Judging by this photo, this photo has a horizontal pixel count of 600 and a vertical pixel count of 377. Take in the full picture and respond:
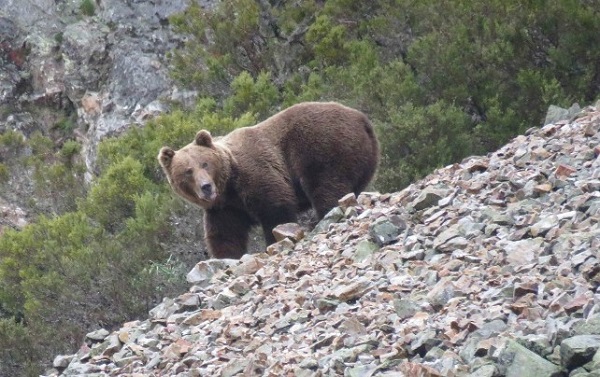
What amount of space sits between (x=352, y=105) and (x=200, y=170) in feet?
24.2

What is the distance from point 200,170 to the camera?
1104cm

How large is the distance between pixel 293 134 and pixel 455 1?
9.77 metres

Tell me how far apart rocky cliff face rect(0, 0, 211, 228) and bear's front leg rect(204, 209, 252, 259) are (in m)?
13.2

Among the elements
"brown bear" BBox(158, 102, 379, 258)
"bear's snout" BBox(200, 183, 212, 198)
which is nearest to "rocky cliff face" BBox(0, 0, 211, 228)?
"brown bear" BBox(158, 102, 379, 258)

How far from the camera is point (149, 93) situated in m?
25.4

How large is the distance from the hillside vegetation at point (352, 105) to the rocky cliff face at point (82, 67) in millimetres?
3548

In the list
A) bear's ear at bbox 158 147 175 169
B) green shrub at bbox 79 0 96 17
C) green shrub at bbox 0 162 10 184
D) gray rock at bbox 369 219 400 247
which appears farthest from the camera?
green shrub at bbox 79 0 96 17

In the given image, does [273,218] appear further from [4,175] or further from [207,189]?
[4,175]

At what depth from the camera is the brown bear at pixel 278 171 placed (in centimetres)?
1095

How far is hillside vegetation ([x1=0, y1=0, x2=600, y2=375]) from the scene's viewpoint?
1666cm

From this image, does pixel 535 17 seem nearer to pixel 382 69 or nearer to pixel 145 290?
pixel 382 69

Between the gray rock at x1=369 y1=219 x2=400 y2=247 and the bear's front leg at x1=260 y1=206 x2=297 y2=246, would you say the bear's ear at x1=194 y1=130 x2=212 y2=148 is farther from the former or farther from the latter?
the gray rock at x1=369 y1=219 x2=400 y2=247

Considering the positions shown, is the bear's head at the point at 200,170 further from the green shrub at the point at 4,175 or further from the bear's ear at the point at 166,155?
the green shrub at the point at 4,175

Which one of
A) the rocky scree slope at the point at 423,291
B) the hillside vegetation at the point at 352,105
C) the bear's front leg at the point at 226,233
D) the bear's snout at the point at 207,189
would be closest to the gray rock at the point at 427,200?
the rocky scree slope at the point at 423,291
